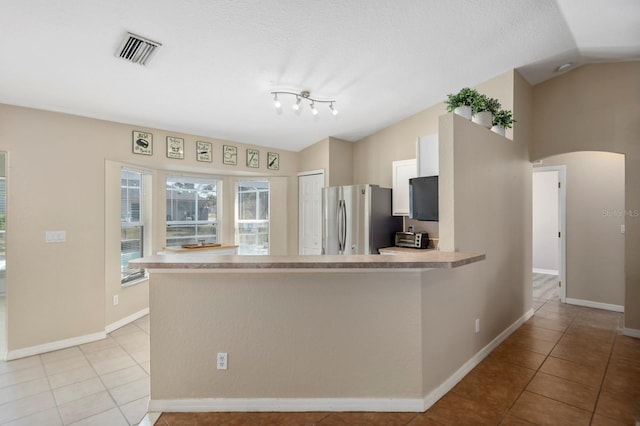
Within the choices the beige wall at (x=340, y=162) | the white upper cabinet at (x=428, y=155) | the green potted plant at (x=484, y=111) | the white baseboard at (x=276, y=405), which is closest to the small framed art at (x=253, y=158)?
the beige wall at (x=340, y=162)

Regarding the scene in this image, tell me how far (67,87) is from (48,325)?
2.35 meters

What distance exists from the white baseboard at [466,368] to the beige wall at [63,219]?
138 inches

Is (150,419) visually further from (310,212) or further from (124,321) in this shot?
(310,212)

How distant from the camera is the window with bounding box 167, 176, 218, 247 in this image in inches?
193

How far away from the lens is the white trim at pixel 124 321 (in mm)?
3846

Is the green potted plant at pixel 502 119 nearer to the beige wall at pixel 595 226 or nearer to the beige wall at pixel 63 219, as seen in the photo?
the beige wall at pixel 595 226

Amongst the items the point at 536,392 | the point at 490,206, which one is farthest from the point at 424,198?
the point at 536,392

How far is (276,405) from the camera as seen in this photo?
2.19 metres

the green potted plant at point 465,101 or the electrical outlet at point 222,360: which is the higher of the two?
the green potted plant at point 465,101

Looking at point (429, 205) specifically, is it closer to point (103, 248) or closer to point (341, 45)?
point (341, 45)

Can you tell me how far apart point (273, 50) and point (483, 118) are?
1965 mm

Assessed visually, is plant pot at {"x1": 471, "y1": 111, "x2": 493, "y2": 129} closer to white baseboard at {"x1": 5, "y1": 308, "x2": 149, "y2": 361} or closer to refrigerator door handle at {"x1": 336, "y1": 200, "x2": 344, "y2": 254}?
refrigerator door handle at {"x1": 336, "y1": 200, "x2": 344, "y2": 254}

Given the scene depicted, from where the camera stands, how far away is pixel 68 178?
11.3 ft

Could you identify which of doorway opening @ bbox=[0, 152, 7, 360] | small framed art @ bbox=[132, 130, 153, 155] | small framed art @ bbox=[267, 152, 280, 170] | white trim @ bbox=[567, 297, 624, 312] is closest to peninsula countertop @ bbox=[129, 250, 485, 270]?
doorway opening @ bbox=[0, 152, 7, 360]
